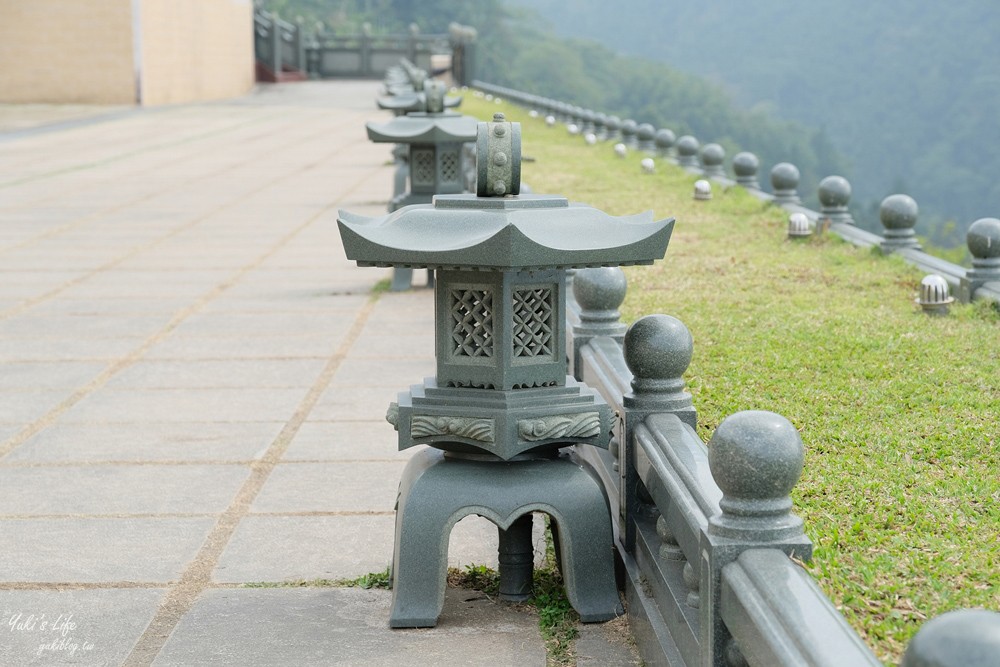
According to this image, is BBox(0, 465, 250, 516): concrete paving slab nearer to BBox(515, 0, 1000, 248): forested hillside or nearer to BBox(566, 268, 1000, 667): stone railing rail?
BBox(566, 268, 1000, 667): stone railing rail

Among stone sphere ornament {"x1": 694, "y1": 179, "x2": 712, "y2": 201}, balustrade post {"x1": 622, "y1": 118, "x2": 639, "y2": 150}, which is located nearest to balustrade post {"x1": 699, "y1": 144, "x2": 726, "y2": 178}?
stone sphere ornament {"x1": 694, "y1": 179, "x2": 712, "y2": 201}

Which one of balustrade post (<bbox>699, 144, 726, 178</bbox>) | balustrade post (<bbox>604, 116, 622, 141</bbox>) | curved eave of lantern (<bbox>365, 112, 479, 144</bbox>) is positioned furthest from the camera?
balustrade post (<bbox>604, 116, 622, 141</bbox>)

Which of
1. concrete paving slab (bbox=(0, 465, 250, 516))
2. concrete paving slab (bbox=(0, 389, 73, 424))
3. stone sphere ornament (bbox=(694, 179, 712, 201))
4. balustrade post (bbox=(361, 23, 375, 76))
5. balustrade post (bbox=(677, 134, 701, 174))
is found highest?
concrete paving slab (bbox=(0, 465, 250, 516))

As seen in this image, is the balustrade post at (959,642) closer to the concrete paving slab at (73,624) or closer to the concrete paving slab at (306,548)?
the concrete paving slab at (73,624)

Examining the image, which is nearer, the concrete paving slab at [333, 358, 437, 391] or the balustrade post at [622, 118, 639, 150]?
the concrete paving slab at [333, 358, 437, 391]

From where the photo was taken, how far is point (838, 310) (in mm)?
6902

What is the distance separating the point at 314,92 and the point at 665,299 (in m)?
30.2

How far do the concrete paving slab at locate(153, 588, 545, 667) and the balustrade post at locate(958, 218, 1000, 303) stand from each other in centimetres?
437

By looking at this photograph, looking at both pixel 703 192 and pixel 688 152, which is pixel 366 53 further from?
pixel 703 192

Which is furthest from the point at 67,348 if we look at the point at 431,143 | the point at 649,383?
the point at 649,383

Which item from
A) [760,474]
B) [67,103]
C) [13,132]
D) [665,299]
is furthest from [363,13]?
[760,474]

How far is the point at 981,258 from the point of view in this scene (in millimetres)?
7094

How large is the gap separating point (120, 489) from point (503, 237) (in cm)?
208

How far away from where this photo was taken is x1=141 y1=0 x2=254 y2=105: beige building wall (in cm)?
2969
